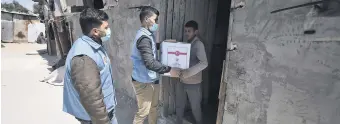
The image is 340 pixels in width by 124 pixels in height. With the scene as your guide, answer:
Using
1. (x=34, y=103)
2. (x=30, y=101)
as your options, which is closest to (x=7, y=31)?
(x=30, y=101)

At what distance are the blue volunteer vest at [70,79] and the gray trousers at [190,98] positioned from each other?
49.8 inches

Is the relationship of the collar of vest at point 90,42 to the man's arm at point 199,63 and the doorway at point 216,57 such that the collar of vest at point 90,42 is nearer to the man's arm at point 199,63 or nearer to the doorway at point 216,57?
the man's arm at point 199,63

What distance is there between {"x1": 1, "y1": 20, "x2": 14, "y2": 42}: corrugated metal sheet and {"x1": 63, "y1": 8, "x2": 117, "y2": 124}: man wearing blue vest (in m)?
21.6

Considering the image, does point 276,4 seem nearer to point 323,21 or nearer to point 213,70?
point 323,21

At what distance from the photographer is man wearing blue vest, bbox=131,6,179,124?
8.45ft

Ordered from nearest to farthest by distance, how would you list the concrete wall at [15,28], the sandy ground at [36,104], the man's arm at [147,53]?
1. the man's arm at [147,53]
2. the sandy ground at [36,104]
3. the concrete wall at [15,28]

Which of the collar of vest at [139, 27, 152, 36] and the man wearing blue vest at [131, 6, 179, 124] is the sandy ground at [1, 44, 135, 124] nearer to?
the man wearing blue vest at [131, 6, 179, 124]

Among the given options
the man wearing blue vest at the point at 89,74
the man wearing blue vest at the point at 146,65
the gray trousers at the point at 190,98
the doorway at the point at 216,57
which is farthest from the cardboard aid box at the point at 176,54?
the doorway at the point at 216,57

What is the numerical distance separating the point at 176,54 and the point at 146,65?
0.41 meters

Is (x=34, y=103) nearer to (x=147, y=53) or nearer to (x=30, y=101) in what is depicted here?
(x=30, y=101)

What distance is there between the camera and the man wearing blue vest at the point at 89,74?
68.2 inches

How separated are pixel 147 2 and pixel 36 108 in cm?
302

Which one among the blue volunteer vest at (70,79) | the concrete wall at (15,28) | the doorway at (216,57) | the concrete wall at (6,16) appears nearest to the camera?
the blue volunteer vest at (70,79)

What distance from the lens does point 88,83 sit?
1.72m
